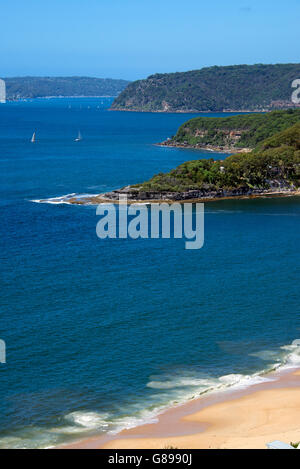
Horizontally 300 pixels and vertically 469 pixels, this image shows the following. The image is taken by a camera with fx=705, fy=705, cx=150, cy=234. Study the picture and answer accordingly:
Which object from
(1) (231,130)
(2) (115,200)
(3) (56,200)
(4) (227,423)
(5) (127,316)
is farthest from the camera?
(1) (231,130)

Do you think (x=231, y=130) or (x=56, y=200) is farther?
(x=231, y=130)

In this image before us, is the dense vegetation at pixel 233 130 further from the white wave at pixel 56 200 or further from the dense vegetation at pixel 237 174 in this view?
the white wave at pixel 56 200

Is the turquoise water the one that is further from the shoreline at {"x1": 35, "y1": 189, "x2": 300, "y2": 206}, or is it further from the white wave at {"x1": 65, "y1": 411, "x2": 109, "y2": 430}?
the shoreline at {"x1": 35, "y1": 189, "x2": 300, "y2": 206}

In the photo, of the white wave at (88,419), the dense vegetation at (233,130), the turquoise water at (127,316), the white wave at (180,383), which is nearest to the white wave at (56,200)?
the turquoise water at (127,316)

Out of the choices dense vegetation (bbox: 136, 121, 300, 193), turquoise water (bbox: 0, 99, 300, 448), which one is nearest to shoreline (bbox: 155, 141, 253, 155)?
dense vegetation (bbox: 136, 121, 300, 193)

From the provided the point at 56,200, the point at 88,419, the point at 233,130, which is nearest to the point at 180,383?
the point at 88,419

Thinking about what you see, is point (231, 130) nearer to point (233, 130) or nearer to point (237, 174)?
point (233, 130)

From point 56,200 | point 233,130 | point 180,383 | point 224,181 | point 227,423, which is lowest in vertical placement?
point 227,423
